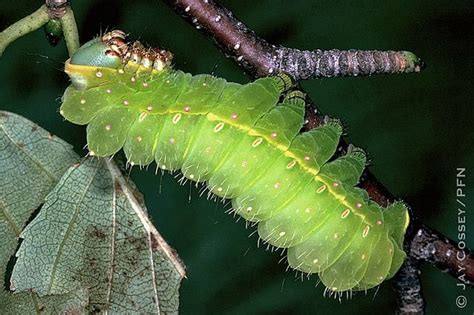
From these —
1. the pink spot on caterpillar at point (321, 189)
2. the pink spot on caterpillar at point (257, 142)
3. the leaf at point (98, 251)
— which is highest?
the pink spot on caterpillar at point (257, 142)

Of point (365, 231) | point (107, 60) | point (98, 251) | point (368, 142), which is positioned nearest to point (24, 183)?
point (98, 251)

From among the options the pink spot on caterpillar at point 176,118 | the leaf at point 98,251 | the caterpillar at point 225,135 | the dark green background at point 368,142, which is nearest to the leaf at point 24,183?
the leaf at point 98,251

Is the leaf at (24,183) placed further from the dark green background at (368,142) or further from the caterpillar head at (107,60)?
the dark green background at (368,142)

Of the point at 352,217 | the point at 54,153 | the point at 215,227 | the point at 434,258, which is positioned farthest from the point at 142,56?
the point at 215,227

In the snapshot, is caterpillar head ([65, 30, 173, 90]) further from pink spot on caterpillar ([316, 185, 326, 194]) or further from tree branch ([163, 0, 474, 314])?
pink spot on caterpillar ([316, 185, 326, 194])

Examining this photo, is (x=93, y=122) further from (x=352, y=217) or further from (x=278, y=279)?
(x=278, y=279)

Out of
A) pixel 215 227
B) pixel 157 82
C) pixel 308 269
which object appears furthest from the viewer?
pixel 215 227

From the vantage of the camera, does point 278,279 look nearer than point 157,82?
No
